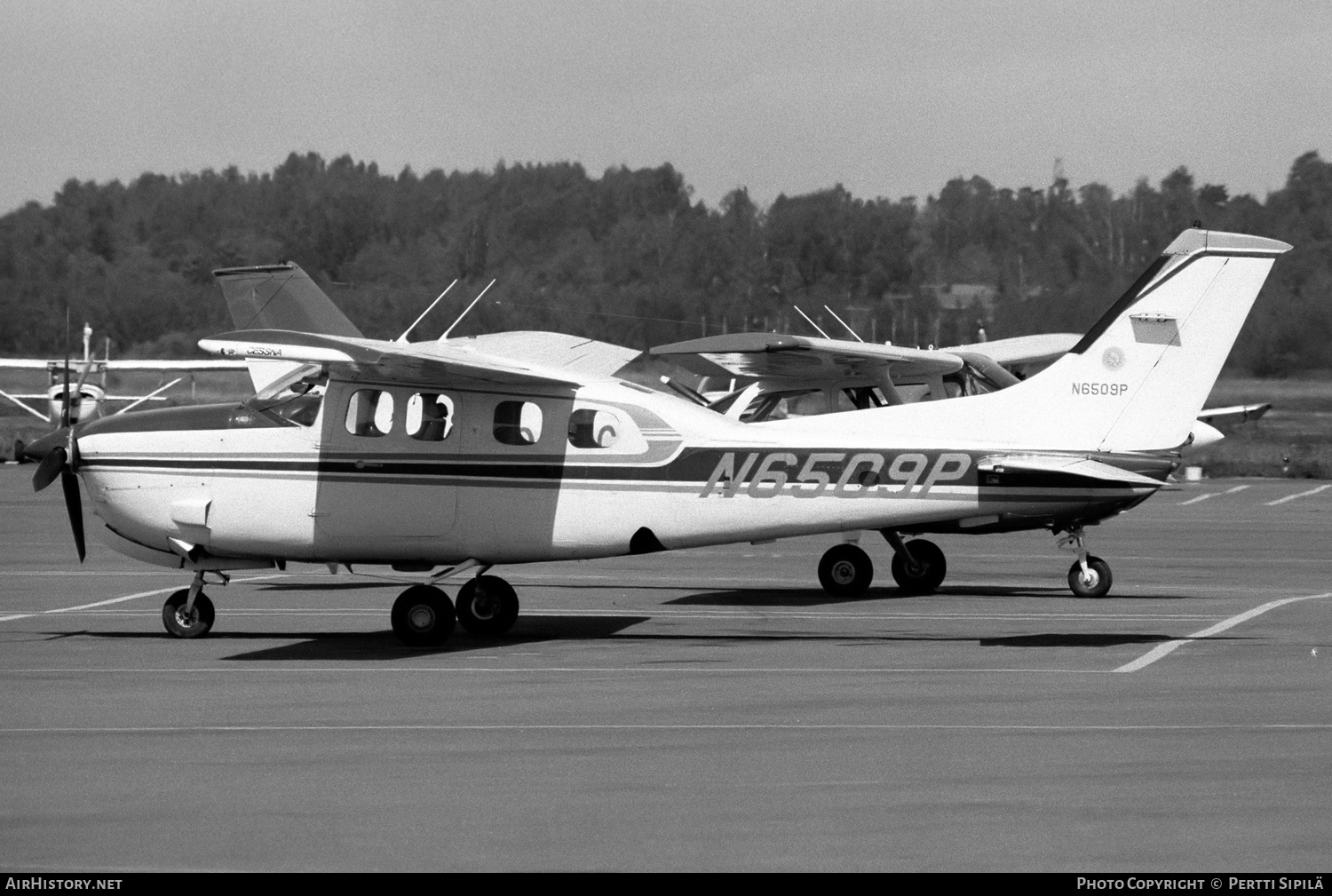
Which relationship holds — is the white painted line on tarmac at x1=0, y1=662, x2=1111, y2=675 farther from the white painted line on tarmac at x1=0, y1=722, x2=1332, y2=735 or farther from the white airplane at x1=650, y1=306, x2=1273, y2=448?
the white airplane at x1=650, y1=306, x2=1273, y2=448

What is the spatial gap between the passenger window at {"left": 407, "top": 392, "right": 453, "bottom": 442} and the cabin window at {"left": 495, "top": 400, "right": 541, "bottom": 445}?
37cm

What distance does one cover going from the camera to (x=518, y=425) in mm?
12508

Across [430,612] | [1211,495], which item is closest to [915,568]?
[430,612]

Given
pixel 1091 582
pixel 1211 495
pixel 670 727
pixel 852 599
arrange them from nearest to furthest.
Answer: pixel 670 727, pixel 1091 582, pixel 852 599, pixel 1211 495

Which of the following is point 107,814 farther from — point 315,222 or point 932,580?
point 315,222

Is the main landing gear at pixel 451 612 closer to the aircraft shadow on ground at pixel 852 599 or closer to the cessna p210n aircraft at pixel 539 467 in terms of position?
the cessna p210n aircraft at pixel 539 467

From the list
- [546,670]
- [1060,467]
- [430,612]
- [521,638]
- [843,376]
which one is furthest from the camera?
[843,376]

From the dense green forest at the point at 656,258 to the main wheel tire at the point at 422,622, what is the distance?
30.3 metres

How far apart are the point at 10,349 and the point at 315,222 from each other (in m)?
10.6

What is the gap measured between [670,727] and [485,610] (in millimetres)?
4465

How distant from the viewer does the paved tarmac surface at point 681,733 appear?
642cm

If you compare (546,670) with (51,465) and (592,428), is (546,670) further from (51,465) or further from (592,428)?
(51,465)

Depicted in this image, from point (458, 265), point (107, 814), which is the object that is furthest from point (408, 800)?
point (458, 265)

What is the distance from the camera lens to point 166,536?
12.6m
